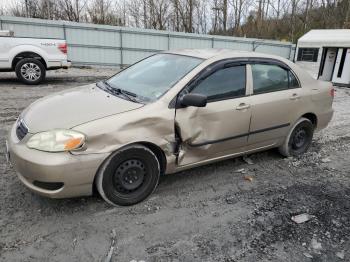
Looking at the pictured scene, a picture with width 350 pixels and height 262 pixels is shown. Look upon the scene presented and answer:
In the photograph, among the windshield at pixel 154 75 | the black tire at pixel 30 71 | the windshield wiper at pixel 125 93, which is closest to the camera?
the windshield wiper at pixel 125 93

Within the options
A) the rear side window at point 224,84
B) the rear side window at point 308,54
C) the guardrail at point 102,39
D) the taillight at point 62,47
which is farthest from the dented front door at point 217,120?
the rear side window at point 308,54

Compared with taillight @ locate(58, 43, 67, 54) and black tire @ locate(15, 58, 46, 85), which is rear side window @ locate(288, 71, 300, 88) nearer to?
taillight @ locate(58, 43, 67, 54)

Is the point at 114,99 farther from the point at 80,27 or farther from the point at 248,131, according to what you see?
the point at 80,27

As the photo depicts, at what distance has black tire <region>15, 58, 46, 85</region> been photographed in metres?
9.48

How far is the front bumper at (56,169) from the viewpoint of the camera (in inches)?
110

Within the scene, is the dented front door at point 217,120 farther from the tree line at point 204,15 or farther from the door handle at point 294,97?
the tree line at point 204,15

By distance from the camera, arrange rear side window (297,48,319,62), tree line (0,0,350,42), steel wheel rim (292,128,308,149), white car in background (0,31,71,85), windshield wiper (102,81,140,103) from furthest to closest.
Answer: tree line (0,0,350,42) → rear side window (297,48,319,62) → white car in background (0,31,71,85) → steel wheel rim (292,128,308,149) → windshield wiper (102,81,140,103)

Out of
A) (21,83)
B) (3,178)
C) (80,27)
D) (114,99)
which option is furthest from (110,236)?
(80,27)

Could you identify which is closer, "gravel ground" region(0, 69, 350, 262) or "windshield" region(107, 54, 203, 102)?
"gravel ground" region(0, 69, 350, 262)

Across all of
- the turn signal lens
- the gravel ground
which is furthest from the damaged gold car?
the gravel ground

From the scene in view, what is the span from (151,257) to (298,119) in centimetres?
312

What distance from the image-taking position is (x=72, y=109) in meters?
3.23

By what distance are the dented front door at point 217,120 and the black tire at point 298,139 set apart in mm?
972

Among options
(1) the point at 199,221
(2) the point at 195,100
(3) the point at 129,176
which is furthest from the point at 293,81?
(3) the point at 129,176
